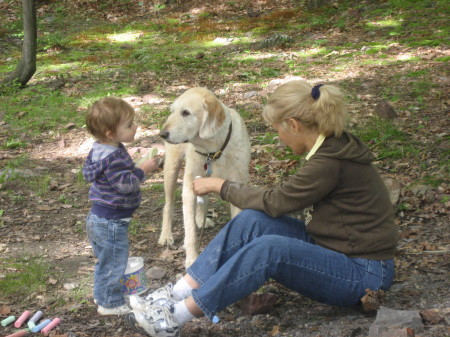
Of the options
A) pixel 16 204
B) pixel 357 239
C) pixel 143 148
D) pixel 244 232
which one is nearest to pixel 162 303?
pixel 244 232

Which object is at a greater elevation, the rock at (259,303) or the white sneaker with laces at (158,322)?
the white sneaker with laces at (158,322)

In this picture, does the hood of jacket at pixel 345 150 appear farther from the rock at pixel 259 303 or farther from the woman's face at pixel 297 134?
the rock at pixel 259 303

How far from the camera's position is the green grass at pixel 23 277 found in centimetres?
452

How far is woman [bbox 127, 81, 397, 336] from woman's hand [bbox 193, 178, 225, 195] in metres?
0.36

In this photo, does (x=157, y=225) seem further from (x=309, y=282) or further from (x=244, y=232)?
(x=309, y=282)

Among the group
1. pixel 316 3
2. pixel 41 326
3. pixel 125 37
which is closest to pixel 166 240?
pixel 41 326

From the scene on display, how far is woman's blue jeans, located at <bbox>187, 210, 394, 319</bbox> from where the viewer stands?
349 centimetres

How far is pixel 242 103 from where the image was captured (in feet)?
29.7

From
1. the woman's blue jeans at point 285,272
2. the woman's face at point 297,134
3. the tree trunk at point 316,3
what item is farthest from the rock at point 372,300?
the tree trunk at point 316,3

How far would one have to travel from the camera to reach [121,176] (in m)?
3.81

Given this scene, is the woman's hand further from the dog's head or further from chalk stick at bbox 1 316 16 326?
chalk stick at bbox 1 316 16 326

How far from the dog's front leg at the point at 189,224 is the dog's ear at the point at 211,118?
0.57 meters

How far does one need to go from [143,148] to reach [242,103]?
2057 millimetres

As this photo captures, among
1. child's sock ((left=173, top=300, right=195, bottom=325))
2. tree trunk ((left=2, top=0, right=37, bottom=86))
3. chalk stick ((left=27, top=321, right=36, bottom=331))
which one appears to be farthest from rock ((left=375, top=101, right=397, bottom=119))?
tree trunk ((left=2, top=0, right=37, bottom=86))
